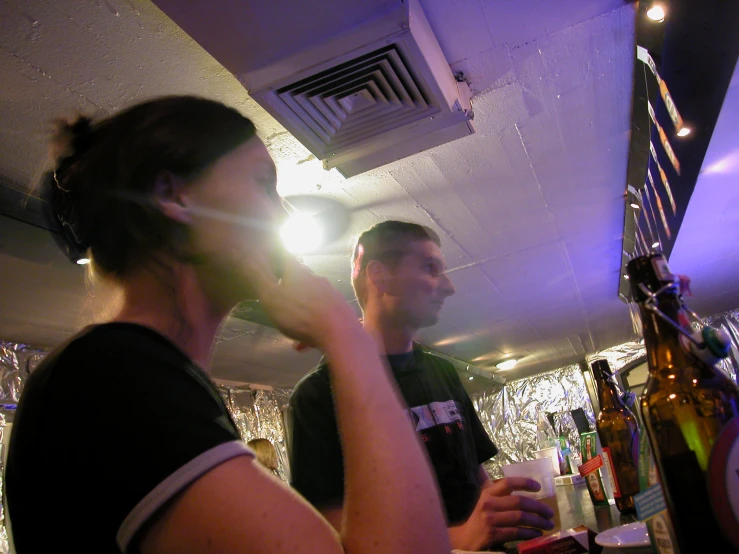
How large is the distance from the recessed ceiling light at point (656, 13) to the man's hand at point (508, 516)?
1398mm

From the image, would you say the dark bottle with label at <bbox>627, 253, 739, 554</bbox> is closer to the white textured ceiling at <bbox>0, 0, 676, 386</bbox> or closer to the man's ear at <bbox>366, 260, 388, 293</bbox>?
the white textured ceiling at <bbox>0, 0, 676, 386</bbox>

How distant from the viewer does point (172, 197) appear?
0.72m

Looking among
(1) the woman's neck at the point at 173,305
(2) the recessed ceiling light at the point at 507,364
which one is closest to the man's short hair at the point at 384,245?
(1) the woman's neck at the point at 173,305

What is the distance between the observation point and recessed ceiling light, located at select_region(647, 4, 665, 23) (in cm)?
149

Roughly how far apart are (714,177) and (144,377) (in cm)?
302

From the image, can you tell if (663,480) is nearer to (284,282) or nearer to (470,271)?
(284,282)

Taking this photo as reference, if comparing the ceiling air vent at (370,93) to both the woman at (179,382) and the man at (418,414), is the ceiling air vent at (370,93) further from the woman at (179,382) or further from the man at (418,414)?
the woman at (179,382)

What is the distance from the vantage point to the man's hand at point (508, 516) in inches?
33.1

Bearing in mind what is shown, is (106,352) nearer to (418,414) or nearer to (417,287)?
(418,414)

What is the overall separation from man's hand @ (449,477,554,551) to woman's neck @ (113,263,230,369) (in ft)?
1.73

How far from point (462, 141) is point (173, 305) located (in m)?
1.76

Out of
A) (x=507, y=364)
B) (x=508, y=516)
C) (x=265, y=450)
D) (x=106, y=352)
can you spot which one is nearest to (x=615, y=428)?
(x=508, y=516)

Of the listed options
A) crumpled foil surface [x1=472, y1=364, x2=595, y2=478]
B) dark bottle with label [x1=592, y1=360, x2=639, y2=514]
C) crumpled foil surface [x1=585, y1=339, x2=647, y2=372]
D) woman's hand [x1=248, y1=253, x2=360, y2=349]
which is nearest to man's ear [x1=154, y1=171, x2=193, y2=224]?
woman's hand [x1=248, y1=253, x2=360, y2=349]

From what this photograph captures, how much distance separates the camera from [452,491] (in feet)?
4.33
